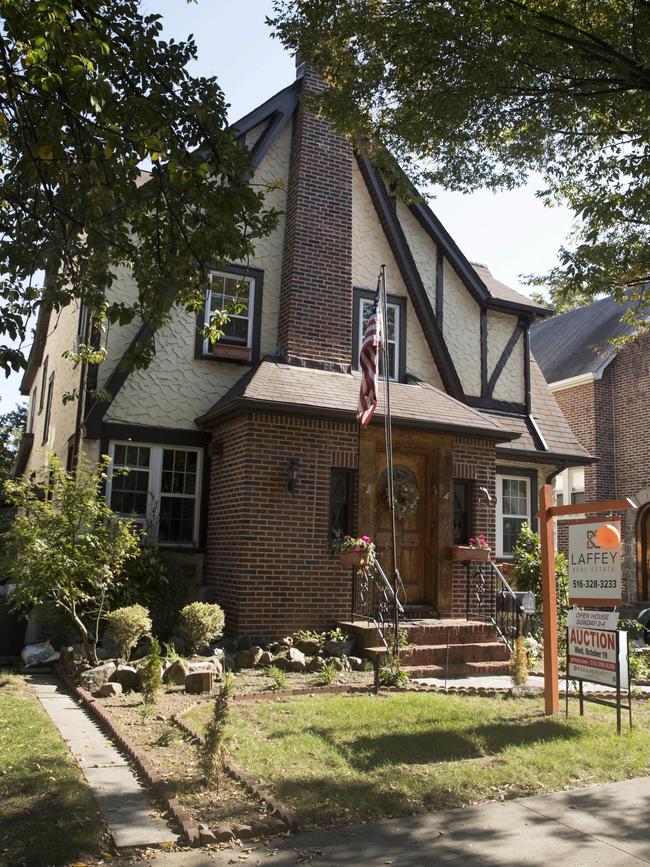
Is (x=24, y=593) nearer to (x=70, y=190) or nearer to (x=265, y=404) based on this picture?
(x=265, y=404)

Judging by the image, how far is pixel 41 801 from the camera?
4699 millimetres

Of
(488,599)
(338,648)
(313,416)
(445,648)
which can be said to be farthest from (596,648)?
(313,416)

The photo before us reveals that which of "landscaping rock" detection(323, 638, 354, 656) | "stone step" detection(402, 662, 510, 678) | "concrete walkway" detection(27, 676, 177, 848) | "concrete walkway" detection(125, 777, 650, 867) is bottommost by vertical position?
"concrete walkway" detection(125, 777, 650, 867)

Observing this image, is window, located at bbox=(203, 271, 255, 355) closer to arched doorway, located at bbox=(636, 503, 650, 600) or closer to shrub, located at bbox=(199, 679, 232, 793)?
shrub, located at bbox=(199, 679, 232, 793)

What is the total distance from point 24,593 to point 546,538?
5.92m

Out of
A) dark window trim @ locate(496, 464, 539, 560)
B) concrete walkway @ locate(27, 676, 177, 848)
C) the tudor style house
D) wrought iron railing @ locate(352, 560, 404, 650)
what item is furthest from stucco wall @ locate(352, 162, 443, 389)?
concrete walkway @ locate(27, 676, 177, 848)

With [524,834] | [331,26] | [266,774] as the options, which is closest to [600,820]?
[524,834]

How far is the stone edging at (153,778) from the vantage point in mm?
4340

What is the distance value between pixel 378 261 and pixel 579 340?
37.6 ft

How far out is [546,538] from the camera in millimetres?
8109

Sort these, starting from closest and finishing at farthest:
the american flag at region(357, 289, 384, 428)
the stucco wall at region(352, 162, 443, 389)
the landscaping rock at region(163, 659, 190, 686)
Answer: the landscaping rock at region(163, 659, 190, 686) → the american flag at region(357, 289, 384, 428) → the stucco wall at region(352, 162, 443, 389)

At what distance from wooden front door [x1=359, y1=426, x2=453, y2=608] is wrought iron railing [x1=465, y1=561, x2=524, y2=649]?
1.66 feet

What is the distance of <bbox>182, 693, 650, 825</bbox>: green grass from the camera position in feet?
16.8

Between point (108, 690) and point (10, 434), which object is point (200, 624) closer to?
point (108, 690)
